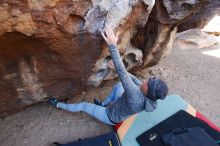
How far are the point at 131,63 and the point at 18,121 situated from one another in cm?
178

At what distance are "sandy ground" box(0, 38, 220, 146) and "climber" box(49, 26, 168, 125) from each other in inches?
6.6

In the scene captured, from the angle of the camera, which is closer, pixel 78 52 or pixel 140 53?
pixel 78 52

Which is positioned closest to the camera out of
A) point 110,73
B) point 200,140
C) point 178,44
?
point 200,140

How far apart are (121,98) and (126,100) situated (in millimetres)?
134

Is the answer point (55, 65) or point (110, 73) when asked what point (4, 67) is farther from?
point (110, 73)

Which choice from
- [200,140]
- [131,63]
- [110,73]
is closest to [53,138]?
[110,73]

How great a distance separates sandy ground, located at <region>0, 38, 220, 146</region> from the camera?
388cm

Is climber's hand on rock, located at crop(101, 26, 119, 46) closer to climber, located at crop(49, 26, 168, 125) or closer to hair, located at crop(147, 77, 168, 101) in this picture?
climber, located at crop(49, 26, 168, 125)

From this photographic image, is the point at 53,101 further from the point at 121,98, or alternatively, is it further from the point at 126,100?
the point at 126,100

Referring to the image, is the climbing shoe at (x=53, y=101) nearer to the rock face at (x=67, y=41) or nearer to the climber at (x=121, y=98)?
the climber at (x=121, y=98)

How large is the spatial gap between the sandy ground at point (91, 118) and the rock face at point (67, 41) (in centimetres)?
28

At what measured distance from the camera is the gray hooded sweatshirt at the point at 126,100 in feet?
10.7

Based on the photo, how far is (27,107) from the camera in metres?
4.18

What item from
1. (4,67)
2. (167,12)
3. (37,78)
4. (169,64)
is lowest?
(169,64)
